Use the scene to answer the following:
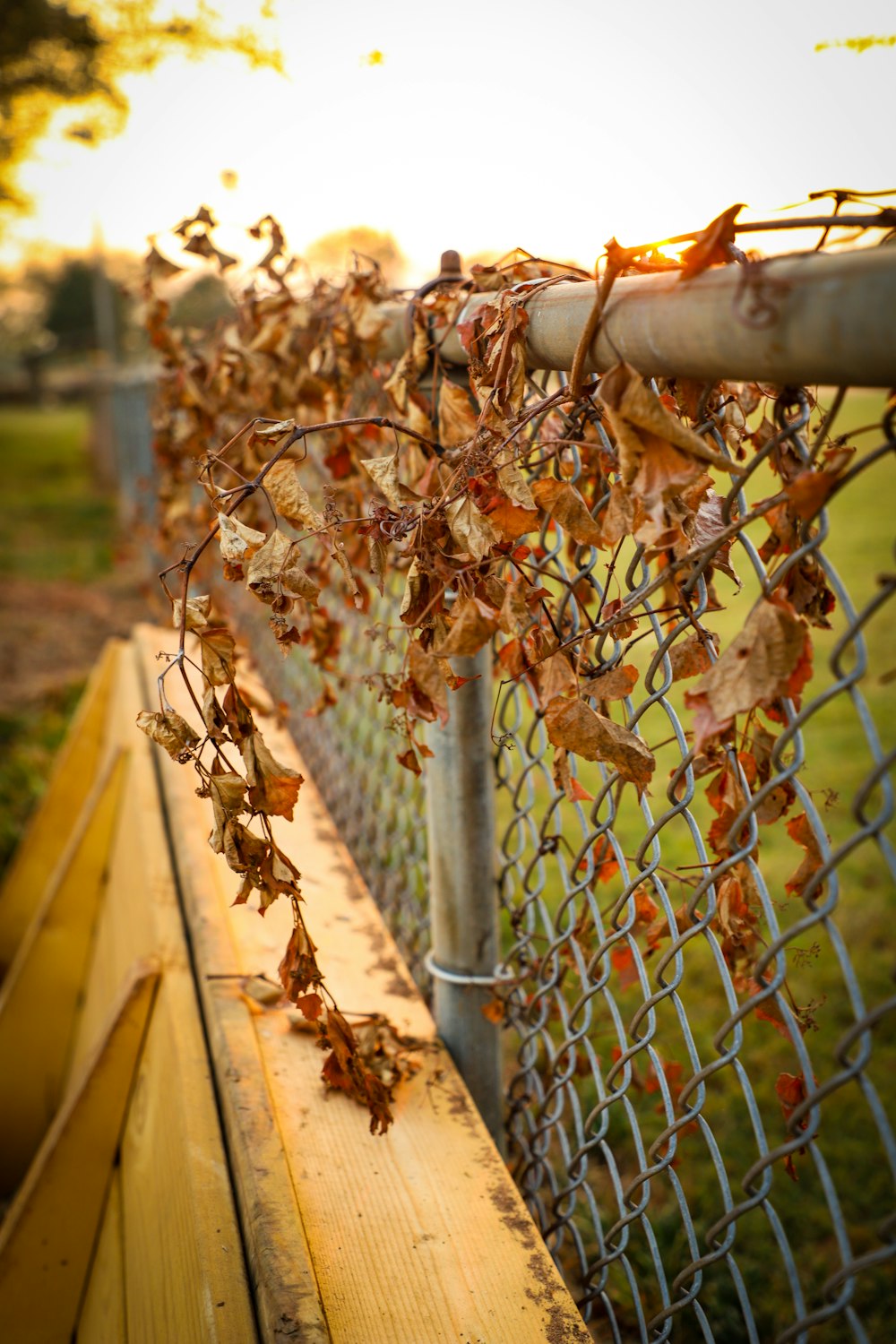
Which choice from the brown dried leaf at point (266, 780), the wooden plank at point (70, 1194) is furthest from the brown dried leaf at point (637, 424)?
the wooden plank at point (70, 1194)

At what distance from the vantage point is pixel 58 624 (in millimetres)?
7793

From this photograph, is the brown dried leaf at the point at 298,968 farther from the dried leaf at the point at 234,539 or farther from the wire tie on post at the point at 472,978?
the dried leaf at the point at 234,539

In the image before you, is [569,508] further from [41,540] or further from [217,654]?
[41,540]

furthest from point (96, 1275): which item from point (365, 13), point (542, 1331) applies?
point (365, 13)

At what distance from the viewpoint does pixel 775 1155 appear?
2.69 ft

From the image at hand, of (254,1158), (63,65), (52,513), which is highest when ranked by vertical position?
(63,65)

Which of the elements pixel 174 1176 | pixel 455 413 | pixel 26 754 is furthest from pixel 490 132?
pixel 26 754

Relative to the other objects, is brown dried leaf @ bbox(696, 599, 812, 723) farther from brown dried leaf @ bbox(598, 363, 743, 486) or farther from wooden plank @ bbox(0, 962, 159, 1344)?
wooden plank @ bbox(0, 962, 159, 1344)

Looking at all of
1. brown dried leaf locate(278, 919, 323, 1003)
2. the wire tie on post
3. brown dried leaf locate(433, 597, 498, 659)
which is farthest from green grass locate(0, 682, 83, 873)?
brown dried leaf locate(433, 597, 498, 659)

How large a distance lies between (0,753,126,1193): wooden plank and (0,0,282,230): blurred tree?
3613 millimetres

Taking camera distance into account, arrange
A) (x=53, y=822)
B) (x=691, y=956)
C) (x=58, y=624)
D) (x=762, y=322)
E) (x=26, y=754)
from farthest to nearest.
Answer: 1. (x=58, y=624)
2. (x=26, y=754)
3. (x=53, y=822)
4. (x=691, y=956)
5. (x=762, y=322)

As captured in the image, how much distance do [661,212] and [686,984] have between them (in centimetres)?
249

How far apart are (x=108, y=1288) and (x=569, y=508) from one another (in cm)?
157

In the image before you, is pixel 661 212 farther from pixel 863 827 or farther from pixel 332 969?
pixel 332 969
